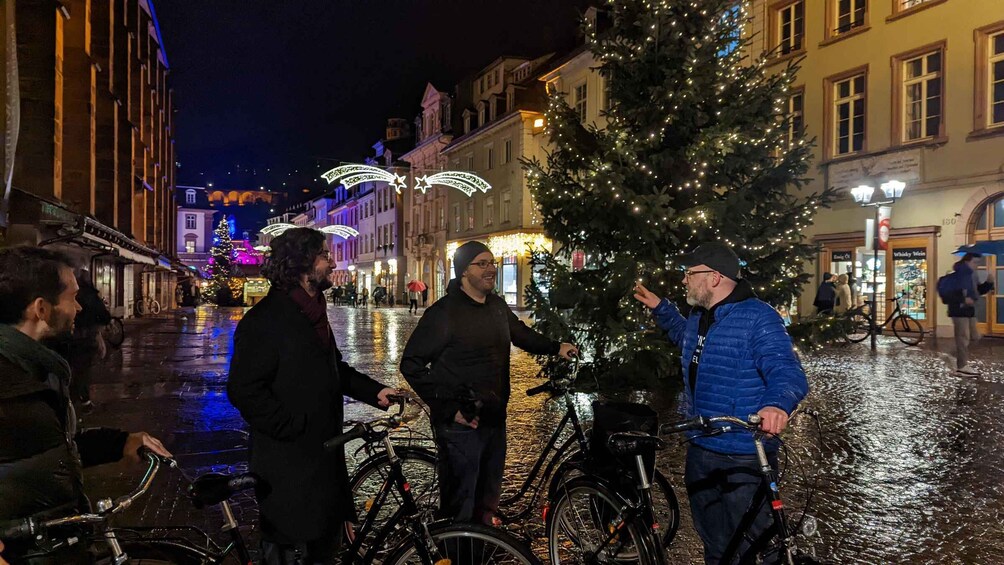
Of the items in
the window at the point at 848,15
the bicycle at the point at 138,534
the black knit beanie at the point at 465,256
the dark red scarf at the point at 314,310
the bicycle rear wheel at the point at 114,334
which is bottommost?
the bicycle rear wheel at the point at 114,334

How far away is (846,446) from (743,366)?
4.66m

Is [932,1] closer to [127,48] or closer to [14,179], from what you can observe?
[14,179]

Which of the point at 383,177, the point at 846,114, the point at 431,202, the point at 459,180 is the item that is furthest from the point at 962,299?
the point at 431,202

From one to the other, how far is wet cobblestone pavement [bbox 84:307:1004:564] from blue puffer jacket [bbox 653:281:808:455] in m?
0.32

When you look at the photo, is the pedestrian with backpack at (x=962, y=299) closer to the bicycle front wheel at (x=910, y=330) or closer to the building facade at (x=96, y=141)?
the bicycle front wheel at (x=910, y=330)

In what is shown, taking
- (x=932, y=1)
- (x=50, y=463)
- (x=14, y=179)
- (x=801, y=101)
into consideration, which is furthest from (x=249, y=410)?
(x=801, y=101)

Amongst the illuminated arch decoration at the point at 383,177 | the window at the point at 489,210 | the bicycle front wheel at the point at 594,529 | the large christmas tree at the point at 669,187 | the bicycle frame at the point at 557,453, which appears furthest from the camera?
the window at the point at 489,210

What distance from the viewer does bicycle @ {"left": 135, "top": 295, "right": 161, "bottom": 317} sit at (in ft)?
103

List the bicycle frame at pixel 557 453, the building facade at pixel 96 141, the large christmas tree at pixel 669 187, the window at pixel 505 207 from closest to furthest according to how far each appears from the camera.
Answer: the bicycle frame at pixel 557 453, the large christmas tree at pixel 669 187, the building facade at pixel 96 141, the window at pixel 505 207

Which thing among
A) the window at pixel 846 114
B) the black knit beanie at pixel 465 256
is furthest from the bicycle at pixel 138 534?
the window at pixel 846 114

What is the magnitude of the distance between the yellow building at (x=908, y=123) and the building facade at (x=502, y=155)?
17.7 m

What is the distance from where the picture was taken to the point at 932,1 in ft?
61.8

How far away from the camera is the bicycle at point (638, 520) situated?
274 cm

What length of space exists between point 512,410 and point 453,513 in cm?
520
